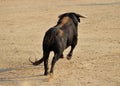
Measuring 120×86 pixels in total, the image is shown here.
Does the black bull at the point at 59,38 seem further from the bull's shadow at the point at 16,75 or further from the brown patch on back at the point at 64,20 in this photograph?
the bull's shadow at the point at 16,75

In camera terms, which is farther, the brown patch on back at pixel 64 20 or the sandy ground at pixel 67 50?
the brown patch on back at pixel 64 20

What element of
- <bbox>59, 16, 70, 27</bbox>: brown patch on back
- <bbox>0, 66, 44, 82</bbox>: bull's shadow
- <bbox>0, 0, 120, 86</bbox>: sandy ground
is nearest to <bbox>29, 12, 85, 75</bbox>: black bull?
<bbox>59, 16, 70, 27</bbox>: brown patch on back

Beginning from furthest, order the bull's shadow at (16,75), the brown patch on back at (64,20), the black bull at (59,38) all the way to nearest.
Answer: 1. the brown patch on back at (64,20)
2. the bull's shadow at (16,75)
3. the black bull at (59,38)

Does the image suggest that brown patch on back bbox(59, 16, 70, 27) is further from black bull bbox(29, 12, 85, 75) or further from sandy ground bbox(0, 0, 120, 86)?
sandy ground bbox(0, 0, 120, 86)

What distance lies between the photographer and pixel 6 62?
37.2ft

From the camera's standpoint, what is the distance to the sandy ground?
9734mm

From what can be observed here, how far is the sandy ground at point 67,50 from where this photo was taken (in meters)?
9.73

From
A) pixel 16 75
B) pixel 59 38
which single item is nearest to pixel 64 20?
pixel 59 38

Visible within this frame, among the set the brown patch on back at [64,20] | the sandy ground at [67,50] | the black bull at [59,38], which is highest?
the brown patch on back at [64,20]

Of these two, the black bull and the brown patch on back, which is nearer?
the black bull

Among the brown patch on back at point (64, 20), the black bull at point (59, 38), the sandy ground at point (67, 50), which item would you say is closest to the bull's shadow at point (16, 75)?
the sandy ground at point (67, 50)

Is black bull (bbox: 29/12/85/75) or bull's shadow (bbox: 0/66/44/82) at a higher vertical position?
black bull (bbox: 29/12/85/75)

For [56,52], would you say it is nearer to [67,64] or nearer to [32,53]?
[67,64]

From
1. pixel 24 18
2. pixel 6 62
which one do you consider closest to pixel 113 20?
pixel 24 18
